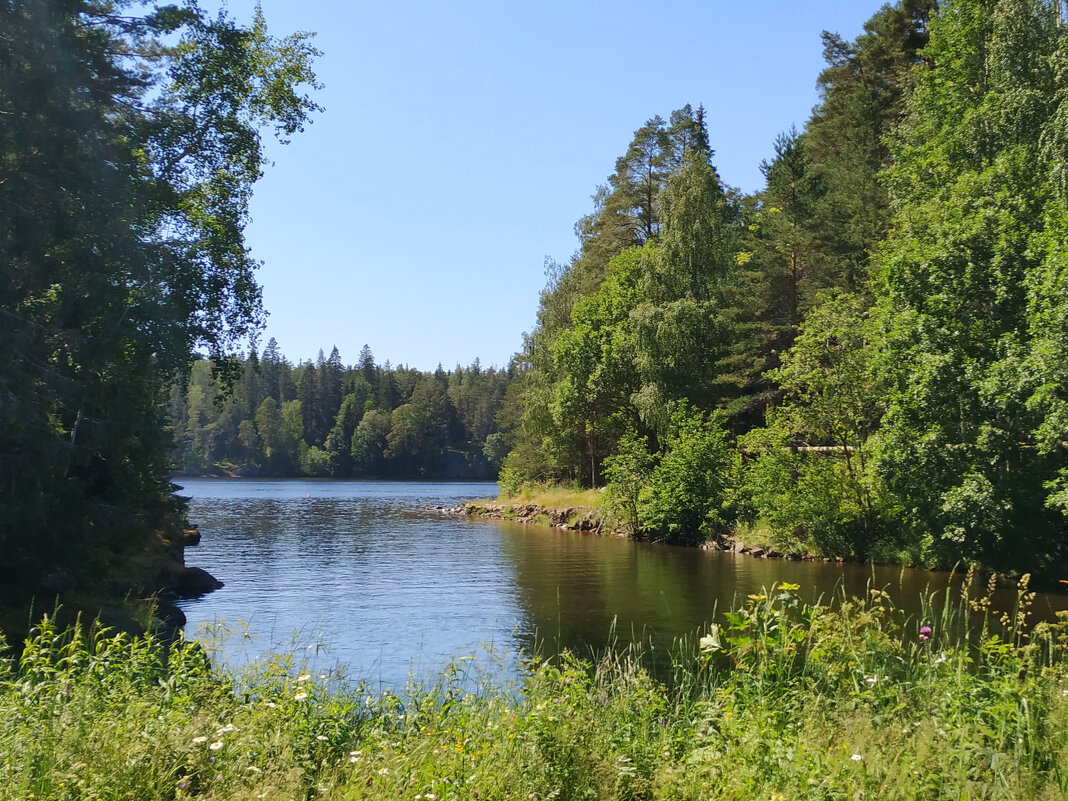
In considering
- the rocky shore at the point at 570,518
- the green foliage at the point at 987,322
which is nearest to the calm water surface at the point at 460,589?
the rocky shore at the point at 570,518

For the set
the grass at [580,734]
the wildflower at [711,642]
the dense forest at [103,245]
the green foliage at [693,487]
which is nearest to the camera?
the grass at [580,734]

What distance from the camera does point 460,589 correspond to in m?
23.5

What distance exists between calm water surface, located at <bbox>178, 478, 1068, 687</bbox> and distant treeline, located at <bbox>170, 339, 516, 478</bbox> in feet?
289

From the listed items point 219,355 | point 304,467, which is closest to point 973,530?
point 219,355

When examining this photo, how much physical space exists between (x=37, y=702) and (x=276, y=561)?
26.2 meters

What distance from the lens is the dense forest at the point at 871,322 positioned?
2164 cm

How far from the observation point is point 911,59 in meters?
35.3

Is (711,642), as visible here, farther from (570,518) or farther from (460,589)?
(570,518)

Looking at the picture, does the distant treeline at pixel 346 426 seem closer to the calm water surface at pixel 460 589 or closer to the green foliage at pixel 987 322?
the calm water surface at pixel 460 589

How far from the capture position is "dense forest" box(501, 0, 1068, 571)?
21.6 m

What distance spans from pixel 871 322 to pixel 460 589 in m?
15.7

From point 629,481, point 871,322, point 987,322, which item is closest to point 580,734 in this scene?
point 987,322

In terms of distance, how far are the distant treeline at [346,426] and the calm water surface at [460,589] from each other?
8797 centimetres

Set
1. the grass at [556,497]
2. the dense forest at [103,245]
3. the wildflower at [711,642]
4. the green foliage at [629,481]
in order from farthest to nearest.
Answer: the grass at [556,497] → the green foliage at [629,481] → the dense forest at [103,245] → the wildflower at [711,642]
